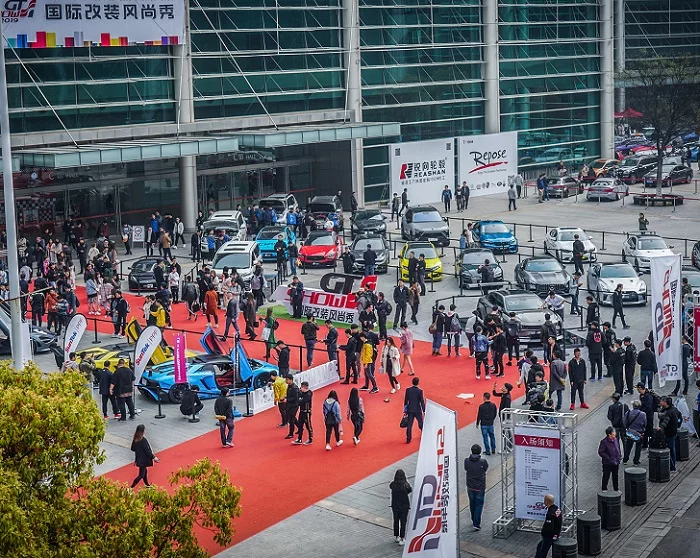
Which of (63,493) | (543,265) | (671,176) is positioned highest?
(671,176)

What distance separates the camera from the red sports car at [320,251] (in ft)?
154

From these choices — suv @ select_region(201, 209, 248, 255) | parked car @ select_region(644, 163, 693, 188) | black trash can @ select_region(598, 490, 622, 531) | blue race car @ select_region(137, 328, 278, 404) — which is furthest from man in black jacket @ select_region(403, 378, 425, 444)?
parked car @ select_region(644, 163, 693, 188)

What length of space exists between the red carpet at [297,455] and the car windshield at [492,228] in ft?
61.3

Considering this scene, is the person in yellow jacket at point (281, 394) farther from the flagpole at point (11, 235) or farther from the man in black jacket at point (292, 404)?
the flagpole at point (11, 235)

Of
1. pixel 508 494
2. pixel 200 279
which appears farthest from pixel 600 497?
pixel 200 279

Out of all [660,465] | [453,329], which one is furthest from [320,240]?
[660,465]

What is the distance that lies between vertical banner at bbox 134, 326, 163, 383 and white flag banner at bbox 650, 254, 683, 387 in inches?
458

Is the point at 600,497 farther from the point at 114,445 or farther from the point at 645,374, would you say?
the point at 114,445

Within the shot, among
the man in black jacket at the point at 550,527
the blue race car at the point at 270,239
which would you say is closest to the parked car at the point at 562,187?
the blue race car at the point at 270,239

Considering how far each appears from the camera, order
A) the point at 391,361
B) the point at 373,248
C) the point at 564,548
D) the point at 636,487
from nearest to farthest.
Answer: the point at 564,548 < the point at 636,487 < the point at 391,361 < the point at 373,248

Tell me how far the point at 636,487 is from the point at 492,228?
91.9 ft

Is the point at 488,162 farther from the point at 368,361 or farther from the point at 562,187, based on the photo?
the point at 368,361

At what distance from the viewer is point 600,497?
70.4 feet

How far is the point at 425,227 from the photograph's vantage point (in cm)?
5141
